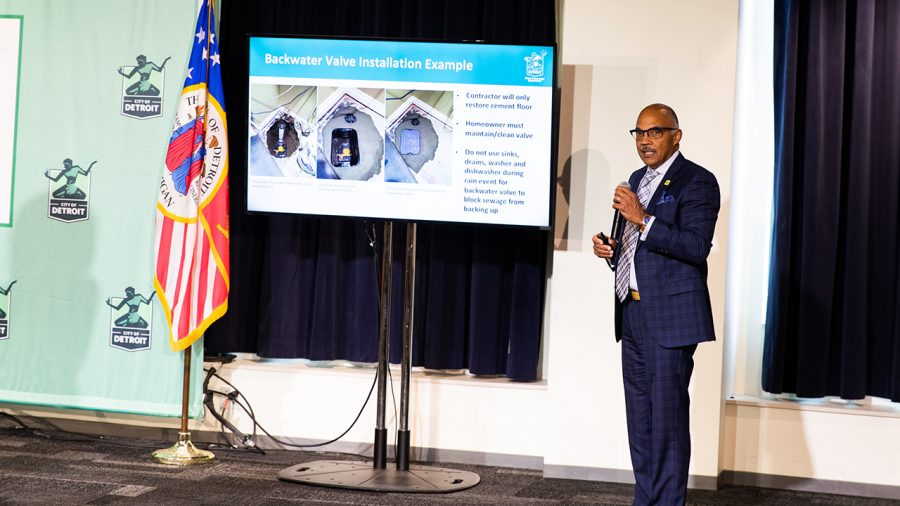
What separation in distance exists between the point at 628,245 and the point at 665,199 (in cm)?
24

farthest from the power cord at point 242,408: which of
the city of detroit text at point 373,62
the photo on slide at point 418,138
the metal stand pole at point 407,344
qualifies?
the city of detroit text at point 373,62

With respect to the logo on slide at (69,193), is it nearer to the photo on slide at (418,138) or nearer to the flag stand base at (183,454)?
the flag stand base at (183,454)

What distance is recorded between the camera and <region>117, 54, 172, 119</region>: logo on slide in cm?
497

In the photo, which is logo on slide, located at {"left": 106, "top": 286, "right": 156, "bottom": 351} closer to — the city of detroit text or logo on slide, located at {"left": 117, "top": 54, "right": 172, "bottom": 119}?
logo on slide, located at {"left": 117, "top": 54, "right": 172, "bottom": 119}

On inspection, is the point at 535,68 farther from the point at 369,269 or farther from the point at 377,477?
the point at 377,477

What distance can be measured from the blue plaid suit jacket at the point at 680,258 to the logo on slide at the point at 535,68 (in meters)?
0.96

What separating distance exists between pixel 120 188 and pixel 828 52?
359 centimetres

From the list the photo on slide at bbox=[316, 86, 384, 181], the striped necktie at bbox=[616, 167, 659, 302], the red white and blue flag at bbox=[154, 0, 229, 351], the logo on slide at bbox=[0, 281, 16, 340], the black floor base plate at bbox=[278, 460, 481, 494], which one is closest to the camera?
the striped necktie at bbox=[616, 167, 659, 302]

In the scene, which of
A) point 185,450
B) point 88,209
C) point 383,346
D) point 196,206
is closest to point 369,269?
point 383,346

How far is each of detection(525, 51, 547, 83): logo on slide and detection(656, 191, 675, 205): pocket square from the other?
993mm

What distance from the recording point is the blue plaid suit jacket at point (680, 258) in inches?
137

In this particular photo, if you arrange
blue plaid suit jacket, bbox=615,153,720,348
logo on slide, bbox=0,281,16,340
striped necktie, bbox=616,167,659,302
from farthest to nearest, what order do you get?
1. logo on slide, bbox=0,281,16,340
2. striped necktie, bbox=616,167,659,302
3. blue plaid suit jacket, bbox=615,153,720,348

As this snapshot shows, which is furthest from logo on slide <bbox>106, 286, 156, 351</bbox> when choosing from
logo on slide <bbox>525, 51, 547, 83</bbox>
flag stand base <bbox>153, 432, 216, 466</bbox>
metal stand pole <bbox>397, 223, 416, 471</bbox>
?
logo on slide <bbox>525, 51, 547, 83</bbox>

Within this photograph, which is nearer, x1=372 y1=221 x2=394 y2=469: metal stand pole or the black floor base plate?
the black floor base plate
